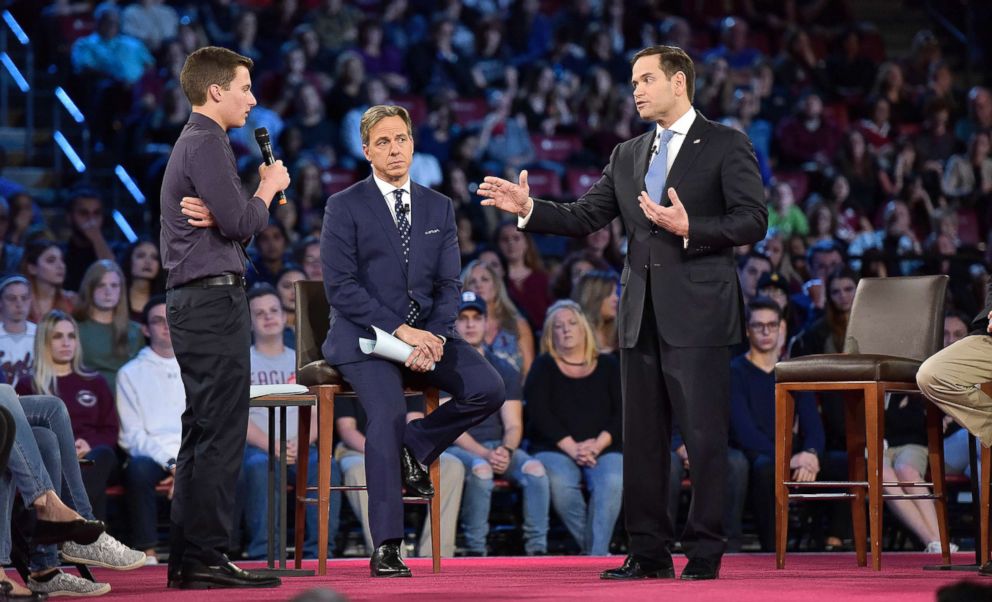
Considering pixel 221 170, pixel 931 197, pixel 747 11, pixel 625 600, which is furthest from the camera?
pixel 747 11

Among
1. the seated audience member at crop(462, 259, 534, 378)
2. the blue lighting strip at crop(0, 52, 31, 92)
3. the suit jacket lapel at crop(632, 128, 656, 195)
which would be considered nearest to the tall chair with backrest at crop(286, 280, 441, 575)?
the suit jacket lapel at crop(632, 128, 656, 195)

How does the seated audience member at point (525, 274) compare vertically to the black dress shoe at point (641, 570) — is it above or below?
above

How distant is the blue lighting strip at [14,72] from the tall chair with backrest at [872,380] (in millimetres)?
6630

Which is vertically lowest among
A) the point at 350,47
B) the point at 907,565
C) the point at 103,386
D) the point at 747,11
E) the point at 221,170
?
the point at 907,565

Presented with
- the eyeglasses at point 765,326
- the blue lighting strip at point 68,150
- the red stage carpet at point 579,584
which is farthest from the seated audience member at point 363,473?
the blue lighting strip at point 68,150

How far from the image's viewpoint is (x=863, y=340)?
5.39m

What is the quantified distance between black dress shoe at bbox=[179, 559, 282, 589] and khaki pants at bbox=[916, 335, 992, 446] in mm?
2175

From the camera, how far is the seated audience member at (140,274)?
7.59 m

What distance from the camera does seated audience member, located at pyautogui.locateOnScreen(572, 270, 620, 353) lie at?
7461mm

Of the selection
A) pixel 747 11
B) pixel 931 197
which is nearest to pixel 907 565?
pixel 931 197

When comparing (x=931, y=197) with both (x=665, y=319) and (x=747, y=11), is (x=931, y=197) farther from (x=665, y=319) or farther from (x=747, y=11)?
(x=665, y=319)

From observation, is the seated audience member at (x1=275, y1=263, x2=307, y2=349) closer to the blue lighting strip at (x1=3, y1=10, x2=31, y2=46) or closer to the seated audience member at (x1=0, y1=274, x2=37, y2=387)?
the seated audience member at (x1=0, y1=274, x2=37, y2=387)

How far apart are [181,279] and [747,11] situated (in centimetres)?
1093

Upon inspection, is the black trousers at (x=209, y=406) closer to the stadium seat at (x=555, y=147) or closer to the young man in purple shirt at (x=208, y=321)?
the young man in purple shirt at (x=208, y=321)
